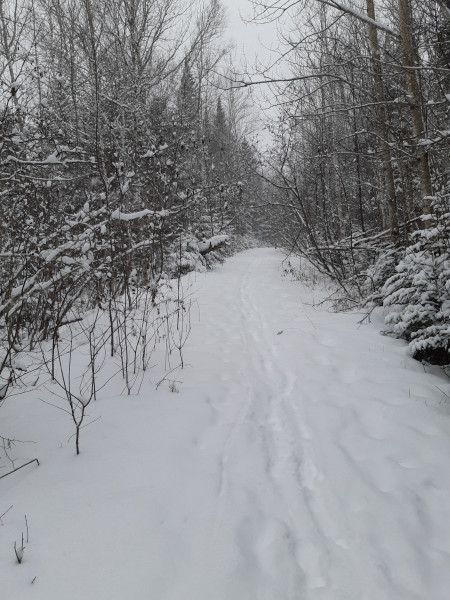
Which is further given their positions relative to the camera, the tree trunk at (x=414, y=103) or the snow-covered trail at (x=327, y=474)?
the tree trunk at (x=414, y=103)

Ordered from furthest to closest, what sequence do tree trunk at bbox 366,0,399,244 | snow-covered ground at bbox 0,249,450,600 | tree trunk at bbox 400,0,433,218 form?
tree trunk at bbox 366,0,399,244
tree trunk at bbox 400,0,433,218
snow-covered ground at bbox 0,249,450,600

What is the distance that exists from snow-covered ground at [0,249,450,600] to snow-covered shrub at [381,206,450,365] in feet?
1.06

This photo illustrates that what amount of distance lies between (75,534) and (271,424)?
1638 mm

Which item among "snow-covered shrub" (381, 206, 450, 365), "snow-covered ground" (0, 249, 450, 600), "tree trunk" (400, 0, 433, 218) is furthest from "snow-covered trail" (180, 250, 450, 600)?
"tree trunk" (400, 0, 433, 218)

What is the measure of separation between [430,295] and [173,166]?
20.0 feet

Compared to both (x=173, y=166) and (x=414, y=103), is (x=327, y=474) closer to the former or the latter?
(x=414, y=103)

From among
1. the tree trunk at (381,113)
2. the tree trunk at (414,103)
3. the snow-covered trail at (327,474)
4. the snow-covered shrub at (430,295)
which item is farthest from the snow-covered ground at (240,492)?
the tree trunk at (381,113)

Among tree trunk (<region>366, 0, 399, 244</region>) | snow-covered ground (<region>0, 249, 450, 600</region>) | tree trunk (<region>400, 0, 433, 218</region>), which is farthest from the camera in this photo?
tree trunk (<region>366, 0, 399, 244</region>)

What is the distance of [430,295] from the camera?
3877 millimetres

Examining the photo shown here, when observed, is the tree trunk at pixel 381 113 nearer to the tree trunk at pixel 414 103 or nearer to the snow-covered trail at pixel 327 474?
the tree trunk at pixel 414 103

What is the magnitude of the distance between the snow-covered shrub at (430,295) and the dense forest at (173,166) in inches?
0.8

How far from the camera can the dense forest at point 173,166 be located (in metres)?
3.80

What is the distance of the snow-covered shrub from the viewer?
359 cm

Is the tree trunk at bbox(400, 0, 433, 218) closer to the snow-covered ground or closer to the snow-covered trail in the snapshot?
the snow-covered trail
